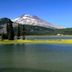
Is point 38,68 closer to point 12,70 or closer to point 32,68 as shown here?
point 32,68

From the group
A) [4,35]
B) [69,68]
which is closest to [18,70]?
[69,68]

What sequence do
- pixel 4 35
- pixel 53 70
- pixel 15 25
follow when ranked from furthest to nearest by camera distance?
pixel 15 25
pixel 4 35
pixel 53 70

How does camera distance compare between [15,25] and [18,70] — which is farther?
[15,25]

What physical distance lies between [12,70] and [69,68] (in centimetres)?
583

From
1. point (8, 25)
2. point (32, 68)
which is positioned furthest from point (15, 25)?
point (32, 68)

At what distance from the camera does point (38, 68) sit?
29234 mm

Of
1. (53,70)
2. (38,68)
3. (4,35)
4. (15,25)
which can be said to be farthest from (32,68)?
(15,25)

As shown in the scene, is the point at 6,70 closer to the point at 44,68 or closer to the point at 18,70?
the point at 18,70

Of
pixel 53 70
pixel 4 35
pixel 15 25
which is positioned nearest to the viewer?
pixel 53 70

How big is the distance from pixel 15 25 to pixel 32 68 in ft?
495

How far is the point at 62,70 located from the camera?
28.0 meters

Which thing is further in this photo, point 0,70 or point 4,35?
point 4,35

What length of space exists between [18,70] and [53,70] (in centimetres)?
344

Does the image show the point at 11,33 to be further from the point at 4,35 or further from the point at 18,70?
the point at 18,70
